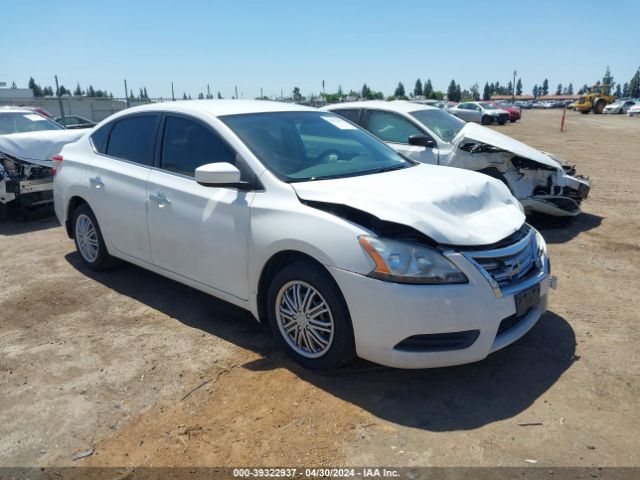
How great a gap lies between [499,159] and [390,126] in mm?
1611

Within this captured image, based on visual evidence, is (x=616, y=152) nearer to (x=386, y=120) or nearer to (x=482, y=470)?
(x=386, y=120)

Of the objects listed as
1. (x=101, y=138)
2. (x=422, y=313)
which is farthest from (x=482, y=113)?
(x=422, y=313)

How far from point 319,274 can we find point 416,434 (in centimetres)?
105

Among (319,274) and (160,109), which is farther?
(160,109)

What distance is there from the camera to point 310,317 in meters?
3.34

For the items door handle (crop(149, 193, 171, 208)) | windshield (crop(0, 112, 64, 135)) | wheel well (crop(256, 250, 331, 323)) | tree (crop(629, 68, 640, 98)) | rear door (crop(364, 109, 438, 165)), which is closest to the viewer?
wheel well (crop(256, 250, 331, 323))

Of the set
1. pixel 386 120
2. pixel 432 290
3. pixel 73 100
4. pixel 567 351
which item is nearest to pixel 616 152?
pixel 386 120

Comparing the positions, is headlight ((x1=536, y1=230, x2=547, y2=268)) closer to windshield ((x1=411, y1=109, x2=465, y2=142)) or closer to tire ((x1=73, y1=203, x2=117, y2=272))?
windshield ((x1=411, y1=109, x2=465, y2=142))

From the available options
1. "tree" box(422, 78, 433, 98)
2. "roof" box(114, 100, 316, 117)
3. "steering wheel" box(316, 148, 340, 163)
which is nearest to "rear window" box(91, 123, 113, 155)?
"roof" box(114, 100, 316, 117)

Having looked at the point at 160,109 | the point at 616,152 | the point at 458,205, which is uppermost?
the point at 160,109

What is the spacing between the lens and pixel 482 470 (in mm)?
2539

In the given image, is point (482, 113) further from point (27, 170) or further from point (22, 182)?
point (22, 182)

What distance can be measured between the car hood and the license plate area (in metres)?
0.37

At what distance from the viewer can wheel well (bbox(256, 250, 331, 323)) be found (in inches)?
132
